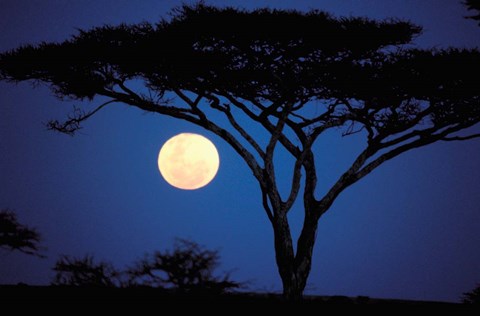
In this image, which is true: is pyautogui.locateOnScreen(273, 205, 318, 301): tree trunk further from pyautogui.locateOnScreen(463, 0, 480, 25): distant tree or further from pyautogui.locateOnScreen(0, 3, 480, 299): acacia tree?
pyautogui.locateOnScreen(463, 0, 480, 25): distant tree

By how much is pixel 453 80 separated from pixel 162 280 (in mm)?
8157

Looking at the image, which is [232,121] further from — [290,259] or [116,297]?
[116,297]

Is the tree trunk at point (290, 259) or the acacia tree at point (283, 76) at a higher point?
the acacia tree at point (283, 76)

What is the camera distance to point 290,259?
523 inches

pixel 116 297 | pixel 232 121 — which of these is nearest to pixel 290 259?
pixel 232 121

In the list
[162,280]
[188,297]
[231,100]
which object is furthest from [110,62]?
[188,297]

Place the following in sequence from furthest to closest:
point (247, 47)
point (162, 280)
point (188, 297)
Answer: point (247, 47), point (162, 280), point (188, 297)

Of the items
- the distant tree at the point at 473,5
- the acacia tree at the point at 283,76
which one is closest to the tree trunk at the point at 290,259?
the acacia tree at the point at 283,76

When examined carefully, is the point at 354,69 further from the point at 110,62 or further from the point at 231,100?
the point at 110,62

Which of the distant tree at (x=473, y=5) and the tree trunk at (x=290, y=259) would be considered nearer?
the distant tree at (x=473, y=5)

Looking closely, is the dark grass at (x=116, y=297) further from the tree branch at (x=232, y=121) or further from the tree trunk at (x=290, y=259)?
the tree branch at (x=232, y=121)

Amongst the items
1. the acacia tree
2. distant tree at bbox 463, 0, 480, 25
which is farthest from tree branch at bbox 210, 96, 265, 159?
distant tree at bbox 463, 0, 480, 25

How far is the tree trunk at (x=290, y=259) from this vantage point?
1323cm

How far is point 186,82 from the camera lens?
14.0 meters
